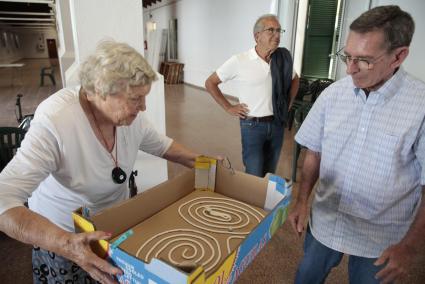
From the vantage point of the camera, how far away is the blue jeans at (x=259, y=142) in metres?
2.32

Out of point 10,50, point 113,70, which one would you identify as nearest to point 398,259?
point 113,70

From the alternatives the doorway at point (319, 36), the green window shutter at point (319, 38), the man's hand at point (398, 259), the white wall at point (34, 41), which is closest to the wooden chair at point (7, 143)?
the man's hand at point (398, 259)

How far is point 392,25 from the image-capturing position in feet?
2.97

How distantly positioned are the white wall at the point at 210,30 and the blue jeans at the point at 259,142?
4.65 m

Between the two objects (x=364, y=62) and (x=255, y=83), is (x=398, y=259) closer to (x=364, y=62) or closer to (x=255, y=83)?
(x=364, y=62)

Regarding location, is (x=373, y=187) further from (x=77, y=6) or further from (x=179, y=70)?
(x=179, y=70)

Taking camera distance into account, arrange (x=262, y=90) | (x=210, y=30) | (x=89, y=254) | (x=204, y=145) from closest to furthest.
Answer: (x=89, y=254) < (x=262, y=90) < (x=204, y=145) < (x=210, y=30)

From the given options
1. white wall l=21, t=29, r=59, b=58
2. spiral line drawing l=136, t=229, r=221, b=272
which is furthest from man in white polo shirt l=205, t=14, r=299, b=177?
white wall l=21, t=29, r=59, b=58

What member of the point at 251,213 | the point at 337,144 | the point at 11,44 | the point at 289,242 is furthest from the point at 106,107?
the point at 11,44

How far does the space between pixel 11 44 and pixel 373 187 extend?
2259 cm

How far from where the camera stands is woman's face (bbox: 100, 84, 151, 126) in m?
0.94

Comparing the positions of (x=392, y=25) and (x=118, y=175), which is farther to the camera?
(x=118, y=175)

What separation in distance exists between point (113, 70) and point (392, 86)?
0.87 metres

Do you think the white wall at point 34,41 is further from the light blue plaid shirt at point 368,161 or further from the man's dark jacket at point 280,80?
the light blue plaid shirt at point 368,161
